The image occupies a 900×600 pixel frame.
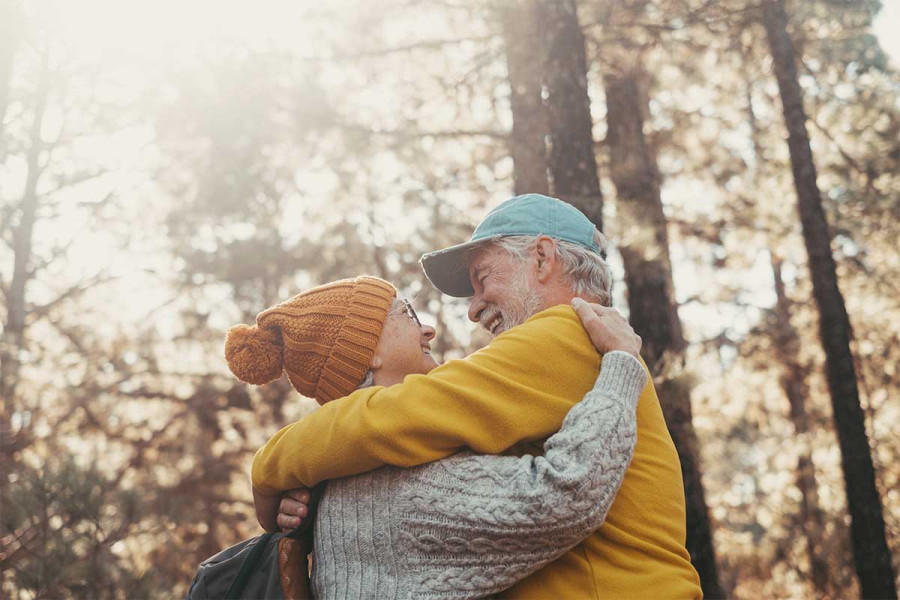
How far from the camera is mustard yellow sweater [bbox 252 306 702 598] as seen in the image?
6.28ft

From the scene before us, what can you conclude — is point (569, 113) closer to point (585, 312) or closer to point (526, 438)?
point (585, 312)

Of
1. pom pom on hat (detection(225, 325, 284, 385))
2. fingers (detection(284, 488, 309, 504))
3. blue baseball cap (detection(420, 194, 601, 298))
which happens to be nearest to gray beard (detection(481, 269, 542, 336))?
blue baseball cap (detection(420, 194, 601, 298))

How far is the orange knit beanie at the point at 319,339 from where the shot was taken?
2312 mm

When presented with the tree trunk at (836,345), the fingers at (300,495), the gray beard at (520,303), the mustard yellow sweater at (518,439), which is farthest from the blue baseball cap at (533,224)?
the tree trunk at (836,345)

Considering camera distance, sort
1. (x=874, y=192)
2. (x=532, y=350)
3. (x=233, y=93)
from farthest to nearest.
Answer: (x=874, y=192)
(x=233, y=93)
(x=532, y=350)

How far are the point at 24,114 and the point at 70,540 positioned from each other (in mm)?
9463

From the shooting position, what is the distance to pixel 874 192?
11.4m

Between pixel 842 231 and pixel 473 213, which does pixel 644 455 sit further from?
pixel 842 231

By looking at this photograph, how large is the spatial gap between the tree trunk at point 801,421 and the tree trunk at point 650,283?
5096 millimetres

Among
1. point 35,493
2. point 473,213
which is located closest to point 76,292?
point 473,213

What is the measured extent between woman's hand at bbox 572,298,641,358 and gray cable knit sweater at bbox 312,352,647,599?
54 mm

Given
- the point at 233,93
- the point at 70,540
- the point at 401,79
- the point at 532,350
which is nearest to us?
the point at 532,350

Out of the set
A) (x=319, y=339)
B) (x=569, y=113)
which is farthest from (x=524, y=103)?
(x=319, y=339)

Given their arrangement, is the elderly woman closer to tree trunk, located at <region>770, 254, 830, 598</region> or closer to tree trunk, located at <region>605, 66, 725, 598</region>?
tree trunk, located at <region>605, 66, 725, 598</region>
